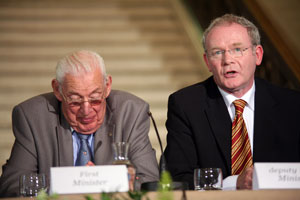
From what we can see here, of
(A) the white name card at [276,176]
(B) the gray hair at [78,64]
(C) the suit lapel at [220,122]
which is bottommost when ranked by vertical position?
(A) the white name card at [276,176]

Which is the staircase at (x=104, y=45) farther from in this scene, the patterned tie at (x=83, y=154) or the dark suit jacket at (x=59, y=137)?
the patterned tie at (x=83, y=154)

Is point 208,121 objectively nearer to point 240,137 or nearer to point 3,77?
point 240,137

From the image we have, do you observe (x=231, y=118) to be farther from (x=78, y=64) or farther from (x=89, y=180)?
(x=89, y=180)

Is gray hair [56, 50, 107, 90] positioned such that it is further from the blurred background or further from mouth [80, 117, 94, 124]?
the blurred background

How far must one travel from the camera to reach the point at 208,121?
302cm

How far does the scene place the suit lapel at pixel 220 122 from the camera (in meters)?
2.92

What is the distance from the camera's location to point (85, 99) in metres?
2.74

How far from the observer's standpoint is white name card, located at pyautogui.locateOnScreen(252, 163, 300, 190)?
2.09m

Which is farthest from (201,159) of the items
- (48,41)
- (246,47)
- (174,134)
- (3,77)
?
(48,41)

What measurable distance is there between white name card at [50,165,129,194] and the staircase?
10.8ft

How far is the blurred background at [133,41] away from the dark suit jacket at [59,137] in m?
2.15

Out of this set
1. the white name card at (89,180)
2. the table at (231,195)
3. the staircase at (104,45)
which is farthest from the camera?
the staircase at (104,45)

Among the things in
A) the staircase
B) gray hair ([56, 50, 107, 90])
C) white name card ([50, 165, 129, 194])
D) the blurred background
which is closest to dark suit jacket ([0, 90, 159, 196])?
gray hair ([56, 50, 107, 90])

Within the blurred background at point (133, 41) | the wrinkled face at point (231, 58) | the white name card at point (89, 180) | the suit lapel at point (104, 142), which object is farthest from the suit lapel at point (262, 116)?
the blurred background at point (133, 41)
